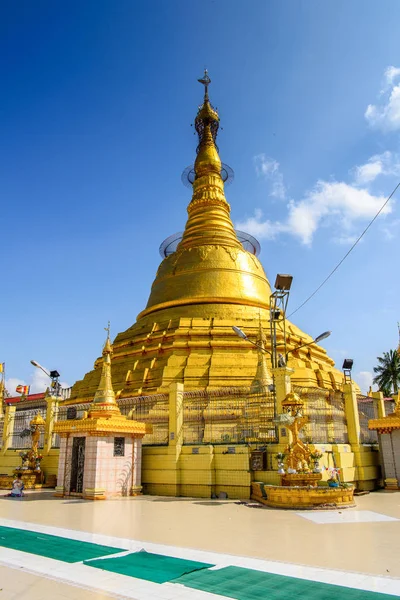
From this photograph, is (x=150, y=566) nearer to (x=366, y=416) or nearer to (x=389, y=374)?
(x=366, y=416)

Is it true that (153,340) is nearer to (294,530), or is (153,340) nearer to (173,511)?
(173,511)

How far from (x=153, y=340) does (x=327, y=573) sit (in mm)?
22398

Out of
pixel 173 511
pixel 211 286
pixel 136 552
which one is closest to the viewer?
pixel 136 552

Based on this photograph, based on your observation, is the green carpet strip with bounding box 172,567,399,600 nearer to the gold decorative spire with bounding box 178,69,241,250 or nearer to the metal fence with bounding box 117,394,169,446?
the metal fence with bounding box 117,394,169,446

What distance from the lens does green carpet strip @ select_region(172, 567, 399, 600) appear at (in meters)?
5.34

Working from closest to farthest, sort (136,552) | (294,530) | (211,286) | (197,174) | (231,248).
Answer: (136,552)
(294,530)
(211,286)
(231,248)
(197,174)

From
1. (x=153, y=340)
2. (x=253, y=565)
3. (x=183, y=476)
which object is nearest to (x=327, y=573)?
(x=253, y=565)

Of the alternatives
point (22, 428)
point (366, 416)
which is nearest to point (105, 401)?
point (22, 428)

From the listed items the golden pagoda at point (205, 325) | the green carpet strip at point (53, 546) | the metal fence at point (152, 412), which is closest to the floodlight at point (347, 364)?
the golden pagoda at point (205, 325)

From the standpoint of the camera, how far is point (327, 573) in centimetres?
620

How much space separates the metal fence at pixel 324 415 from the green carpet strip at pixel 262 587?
39.4ft

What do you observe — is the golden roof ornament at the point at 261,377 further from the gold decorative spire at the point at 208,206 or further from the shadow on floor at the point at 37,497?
the gold decorative spire at the point at 208,206

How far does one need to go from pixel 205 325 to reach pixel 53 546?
20016mm

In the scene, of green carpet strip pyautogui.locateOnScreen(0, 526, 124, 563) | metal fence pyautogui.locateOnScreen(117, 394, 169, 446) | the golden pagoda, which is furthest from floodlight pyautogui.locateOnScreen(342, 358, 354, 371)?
green carpet strip pyautogui.locateOnScreen(0, 526, 124, 563)
